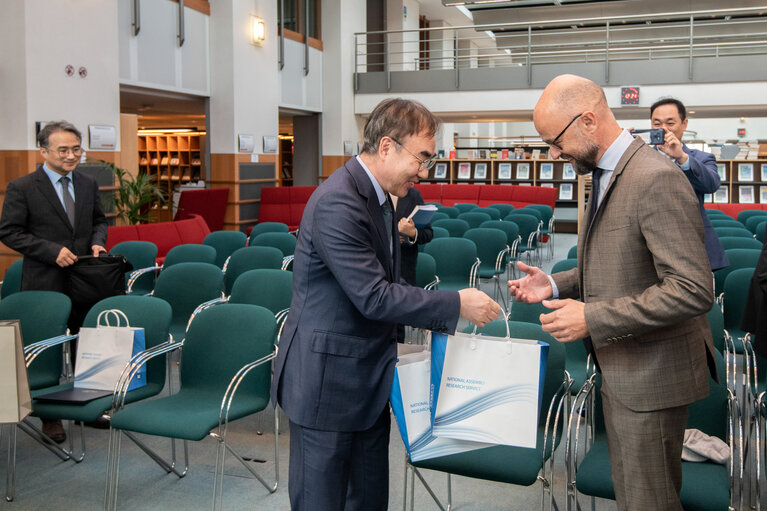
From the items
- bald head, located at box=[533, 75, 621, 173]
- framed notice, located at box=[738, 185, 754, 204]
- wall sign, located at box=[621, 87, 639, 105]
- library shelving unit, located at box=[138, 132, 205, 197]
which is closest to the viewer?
bald head, located at box=[533, 75, 621, 173]

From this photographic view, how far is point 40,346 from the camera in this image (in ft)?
12.5

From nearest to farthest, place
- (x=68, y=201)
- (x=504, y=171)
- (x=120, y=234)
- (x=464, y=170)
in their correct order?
(x=68, y=201) → (x=120, y=234) → (x=504, y=171) → (x=464, y=170)

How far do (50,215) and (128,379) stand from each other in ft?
4.71

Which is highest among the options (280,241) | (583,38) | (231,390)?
(583,38)

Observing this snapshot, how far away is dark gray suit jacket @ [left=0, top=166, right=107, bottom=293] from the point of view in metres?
4.22

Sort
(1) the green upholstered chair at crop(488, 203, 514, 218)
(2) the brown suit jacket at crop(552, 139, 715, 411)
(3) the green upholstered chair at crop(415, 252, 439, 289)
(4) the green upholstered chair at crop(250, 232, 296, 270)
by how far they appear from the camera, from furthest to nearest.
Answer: (1) the green upholstered chair at crop(488, 203, 514, 218)
(4) the green upholstered chair at crop(250, 232, 296, 270)
(3) the green upholstered chair at crop(415, 252, 439, 289)
(2) the brown suit jacket at crop(552, 139, 715, 411)

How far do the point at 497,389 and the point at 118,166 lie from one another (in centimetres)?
833

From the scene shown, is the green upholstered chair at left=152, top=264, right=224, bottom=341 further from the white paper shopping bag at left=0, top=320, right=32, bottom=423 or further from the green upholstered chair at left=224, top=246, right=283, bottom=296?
the white paper shopping bag at left=0, top=320, right=32, bottom=423

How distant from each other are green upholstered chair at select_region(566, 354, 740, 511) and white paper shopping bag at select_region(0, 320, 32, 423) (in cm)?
194

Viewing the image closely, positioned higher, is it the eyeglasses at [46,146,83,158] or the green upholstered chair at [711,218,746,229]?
the eyeglasses at [46,146,83,158]

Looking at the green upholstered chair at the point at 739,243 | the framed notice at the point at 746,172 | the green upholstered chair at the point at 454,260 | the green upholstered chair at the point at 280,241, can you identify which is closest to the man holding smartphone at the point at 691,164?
the green upholstered chair at the point at 739,243

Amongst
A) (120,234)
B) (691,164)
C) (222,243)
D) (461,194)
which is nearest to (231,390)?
(691,164)

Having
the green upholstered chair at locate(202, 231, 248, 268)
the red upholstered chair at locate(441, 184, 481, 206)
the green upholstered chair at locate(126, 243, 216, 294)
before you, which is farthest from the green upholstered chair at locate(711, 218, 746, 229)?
the red upholstered chair at locate(441, 184, 481, 206)

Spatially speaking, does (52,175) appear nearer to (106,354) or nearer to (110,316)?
(110,316)
